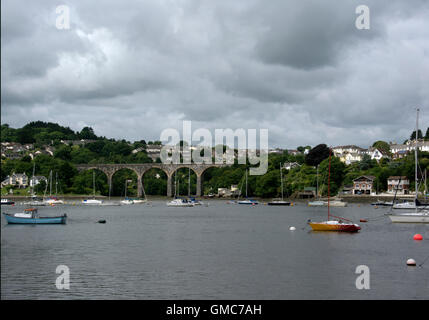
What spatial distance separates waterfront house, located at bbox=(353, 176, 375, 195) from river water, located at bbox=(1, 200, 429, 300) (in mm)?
82605

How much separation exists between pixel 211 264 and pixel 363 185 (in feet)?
349

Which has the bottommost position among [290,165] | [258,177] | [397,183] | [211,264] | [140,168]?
[211,264]

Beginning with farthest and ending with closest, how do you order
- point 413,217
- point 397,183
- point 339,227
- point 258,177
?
point 258,177
point 397,183
point 413,217
point 339,227

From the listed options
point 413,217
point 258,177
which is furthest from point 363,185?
point 413,217

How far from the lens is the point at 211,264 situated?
3028cm

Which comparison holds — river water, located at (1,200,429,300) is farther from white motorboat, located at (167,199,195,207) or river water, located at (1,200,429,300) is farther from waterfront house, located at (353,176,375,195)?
waterfront house, located at (353,176,375,195)

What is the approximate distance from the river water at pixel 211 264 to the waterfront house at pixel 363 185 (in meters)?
82.6

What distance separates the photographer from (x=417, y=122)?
59031 millimetres

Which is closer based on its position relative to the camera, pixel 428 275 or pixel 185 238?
pixel 428 275

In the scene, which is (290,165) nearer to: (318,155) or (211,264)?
(318,155)
